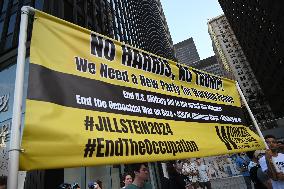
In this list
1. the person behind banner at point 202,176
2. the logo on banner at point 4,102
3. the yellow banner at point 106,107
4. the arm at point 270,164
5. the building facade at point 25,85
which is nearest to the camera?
the yellow banner at point 106,107

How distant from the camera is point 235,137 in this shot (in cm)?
379

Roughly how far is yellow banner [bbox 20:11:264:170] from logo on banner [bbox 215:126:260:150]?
2 cm

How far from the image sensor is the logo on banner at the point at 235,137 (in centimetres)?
353

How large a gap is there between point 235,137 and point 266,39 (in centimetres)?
7204

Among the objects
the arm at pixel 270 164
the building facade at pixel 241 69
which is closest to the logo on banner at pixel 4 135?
the arm at pixel 270 164

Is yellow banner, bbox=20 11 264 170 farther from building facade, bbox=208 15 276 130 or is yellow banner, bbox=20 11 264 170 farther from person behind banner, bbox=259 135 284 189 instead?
building facade, bbox=208 15 276 130

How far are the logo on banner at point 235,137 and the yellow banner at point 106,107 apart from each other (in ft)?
0.06

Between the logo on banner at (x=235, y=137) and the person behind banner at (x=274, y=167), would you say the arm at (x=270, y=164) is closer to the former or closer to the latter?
the person behind banner at (x=274, y=167)

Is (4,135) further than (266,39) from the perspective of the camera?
No

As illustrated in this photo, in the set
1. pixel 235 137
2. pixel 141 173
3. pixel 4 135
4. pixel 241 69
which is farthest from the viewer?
pixel 241 69

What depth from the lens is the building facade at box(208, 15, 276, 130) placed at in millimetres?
108988

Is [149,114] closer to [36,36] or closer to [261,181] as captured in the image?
[36,36]

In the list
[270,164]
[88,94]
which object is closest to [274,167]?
[270,164]

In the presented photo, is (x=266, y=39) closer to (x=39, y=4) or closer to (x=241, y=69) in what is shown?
(x=39, y=4)
